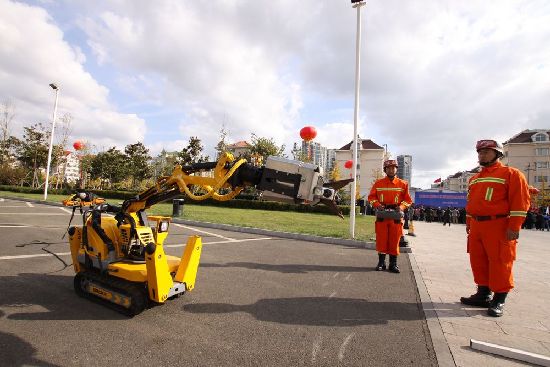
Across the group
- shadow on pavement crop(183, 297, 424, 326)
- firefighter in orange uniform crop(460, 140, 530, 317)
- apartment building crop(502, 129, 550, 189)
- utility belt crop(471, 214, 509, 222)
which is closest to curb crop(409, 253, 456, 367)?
shadow on pavement crop(183, 297, 424, 326)

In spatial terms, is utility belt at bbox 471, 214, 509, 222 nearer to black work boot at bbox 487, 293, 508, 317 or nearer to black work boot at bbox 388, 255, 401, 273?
black work boot at bbox 487, 293, 508, 317

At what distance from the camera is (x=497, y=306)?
3697 mm

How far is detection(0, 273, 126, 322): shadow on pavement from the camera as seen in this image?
323cm

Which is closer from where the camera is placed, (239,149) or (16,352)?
(16,352)

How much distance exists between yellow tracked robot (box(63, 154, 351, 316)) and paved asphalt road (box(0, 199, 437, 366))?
248 mm

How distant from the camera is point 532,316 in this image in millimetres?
3670

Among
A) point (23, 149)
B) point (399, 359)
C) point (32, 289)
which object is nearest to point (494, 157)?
point (399, 359)

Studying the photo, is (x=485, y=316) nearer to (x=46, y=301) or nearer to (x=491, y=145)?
(x=491, y=145)

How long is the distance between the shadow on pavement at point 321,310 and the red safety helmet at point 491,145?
89.4 inches

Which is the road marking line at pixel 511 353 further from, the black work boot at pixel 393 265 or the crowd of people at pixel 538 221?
the crowd of people at pixel 538 221

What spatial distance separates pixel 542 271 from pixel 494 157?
4.30 meters

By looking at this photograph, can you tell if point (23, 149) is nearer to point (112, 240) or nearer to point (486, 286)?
point (112, 240)

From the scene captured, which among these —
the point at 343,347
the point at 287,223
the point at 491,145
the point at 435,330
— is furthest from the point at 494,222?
the point at 287,223

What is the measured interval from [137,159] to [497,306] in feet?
142
